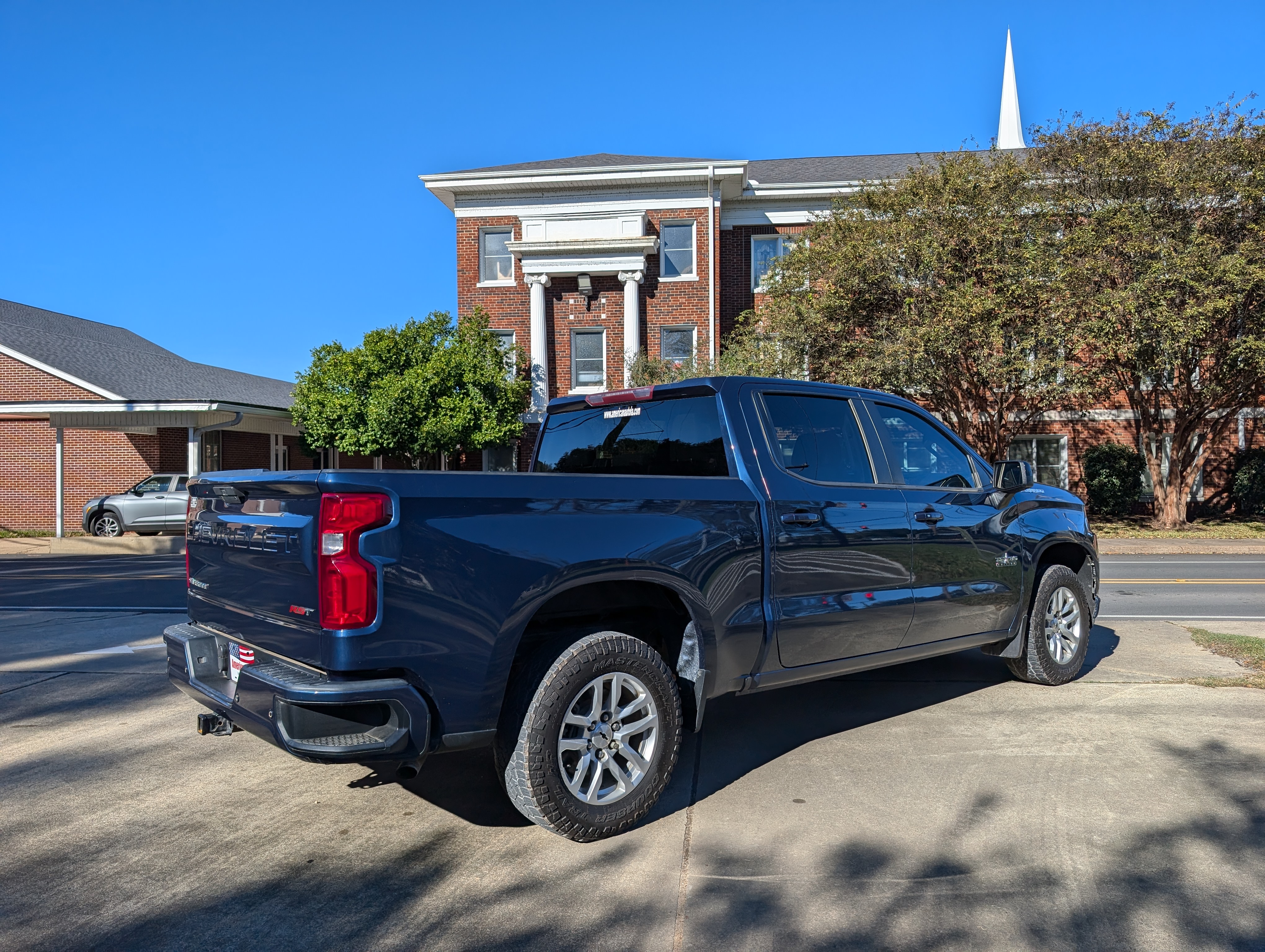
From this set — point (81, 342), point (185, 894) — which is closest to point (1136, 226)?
point (185, 894)

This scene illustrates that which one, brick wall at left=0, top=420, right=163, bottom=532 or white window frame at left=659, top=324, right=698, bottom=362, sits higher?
white window frame at left=659, top=324, right=698, bottom=362

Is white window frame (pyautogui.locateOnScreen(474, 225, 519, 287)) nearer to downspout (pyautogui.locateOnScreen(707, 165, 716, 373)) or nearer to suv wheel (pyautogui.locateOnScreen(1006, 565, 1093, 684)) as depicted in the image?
downspout (pyautogui.locateOnScreen(707, 165, 716, 373))

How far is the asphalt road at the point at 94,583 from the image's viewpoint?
10375 mm

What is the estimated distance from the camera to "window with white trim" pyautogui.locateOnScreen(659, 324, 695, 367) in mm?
26234

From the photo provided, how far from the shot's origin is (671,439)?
14.7 ft

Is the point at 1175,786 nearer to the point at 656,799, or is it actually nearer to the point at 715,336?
the point at 656,799

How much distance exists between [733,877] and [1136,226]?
18.7m

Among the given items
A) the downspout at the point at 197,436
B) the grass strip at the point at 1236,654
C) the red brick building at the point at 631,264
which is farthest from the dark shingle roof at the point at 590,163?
the grass strip at the point at 1236,654

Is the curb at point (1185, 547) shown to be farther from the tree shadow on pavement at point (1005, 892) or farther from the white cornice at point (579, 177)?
the tree shadow on pavement at point (1005, 892)

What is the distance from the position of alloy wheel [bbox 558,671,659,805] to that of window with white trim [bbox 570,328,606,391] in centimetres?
2323

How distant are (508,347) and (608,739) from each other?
24.1 metres

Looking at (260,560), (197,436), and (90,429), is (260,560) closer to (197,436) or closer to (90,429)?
(197,436)

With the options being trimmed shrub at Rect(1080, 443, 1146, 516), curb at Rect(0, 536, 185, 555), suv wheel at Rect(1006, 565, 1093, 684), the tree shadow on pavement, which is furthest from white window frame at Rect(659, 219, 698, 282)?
the tree shadow on pavement

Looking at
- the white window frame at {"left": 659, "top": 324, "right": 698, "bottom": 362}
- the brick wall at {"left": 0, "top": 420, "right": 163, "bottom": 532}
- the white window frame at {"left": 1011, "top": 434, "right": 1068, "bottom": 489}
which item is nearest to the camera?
the brick wall at {"left": 0, "top": 420, "right": 163, "bottom": 532}
